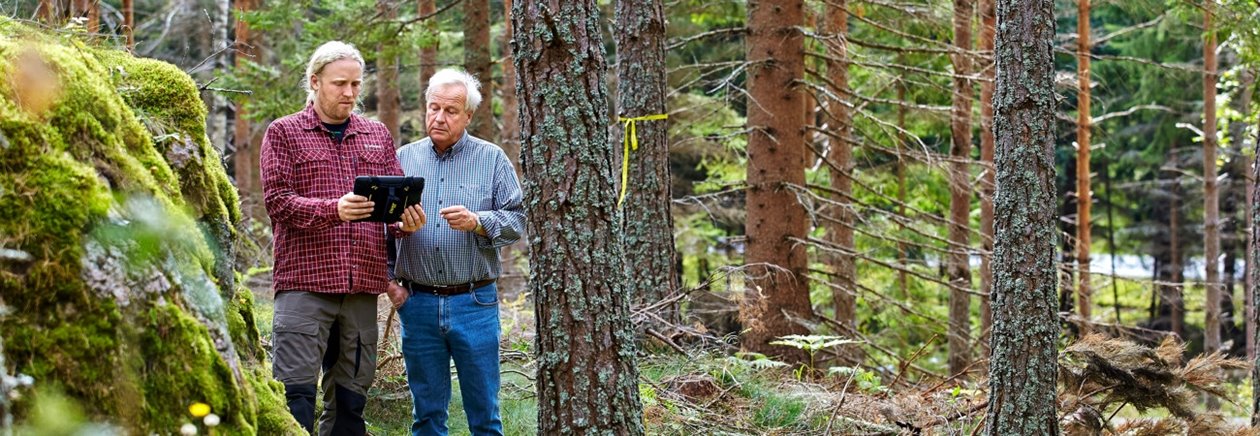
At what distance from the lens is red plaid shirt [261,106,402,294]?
422cm

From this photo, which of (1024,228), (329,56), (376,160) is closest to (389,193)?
(376,160)

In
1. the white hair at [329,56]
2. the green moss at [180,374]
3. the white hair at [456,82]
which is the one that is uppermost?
the white hair at [329,56]

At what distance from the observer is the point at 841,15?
13422mm

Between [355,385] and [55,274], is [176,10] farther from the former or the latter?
[55,274]

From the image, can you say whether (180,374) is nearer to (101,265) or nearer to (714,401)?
(101,265)

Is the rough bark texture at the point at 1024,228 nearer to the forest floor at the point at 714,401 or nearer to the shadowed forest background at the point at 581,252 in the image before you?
the shadowed forest background at the point at 581,252

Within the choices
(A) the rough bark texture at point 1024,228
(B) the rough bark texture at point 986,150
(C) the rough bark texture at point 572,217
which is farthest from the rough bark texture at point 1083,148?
(C) the rough bark texture at point 572,217

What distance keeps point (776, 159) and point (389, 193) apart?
5288mm

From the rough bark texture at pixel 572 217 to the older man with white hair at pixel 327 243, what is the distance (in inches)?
22.1

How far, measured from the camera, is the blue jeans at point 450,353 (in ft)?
15.1

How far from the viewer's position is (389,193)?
4133mm

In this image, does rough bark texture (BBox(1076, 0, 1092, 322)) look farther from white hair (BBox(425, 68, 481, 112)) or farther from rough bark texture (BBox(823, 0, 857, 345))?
white hair (BBox(425, 68, 481, 112))

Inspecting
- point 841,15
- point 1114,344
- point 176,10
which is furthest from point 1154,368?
point 176,10

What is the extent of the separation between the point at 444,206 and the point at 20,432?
2.29 meters
